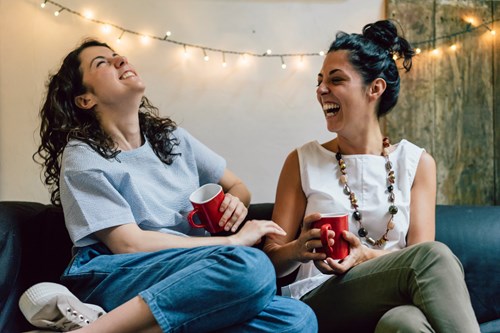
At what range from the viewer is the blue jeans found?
1.23 metres

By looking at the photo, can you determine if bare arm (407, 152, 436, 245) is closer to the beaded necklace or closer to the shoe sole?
the beaded necklace

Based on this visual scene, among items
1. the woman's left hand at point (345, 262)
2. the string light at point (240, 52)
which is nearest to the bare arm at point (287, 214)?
the woman's left hand at point (345, 262)

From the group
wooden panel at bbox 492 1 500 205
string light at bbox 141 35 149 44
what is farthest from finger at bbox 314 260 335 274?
wooden panel at bbox 492 1 500 205

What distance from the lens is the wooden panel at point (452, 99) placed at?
2.64 meters

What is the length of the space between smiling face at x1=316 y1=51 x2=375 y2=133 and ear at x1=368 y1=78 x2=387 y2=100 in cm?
3

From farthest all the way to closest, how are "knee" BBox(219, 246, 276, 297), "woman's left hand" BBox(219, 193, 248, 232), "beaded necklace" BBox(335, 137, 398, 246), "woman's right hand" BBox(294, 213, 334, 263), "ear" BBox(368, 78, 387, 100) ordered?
"ear" BBox(368, 78, 387, 100) → "beaded necklace" BBox(335, 137, 398, 246) → "woman's left hand" BBox(219, 193, 248, 232) → "woman's right hand" BBox(294, 213, 334, 263) → "knee" BBox(219, 246, 276, 297)

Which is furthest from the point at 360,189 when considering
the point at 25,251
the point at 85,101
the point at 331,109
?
the point at 25,251

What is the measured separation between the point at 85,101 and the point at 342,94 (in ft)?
2.59

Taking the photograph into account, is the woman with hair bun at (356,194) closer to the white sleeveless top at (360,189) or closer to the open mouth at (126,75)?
the white sleeveless top at (360,189)

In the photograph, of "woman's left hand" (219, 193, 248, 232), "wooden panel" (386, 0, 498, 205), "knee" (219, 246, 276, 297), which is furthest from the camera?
"wooden panel" (386, 0, 498, 205)

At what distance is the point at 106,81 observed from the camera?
164 cm

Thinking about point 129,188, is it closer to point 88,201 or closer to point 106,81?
point 88,201

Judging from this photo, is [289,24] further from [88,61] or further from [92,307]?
[92,307]

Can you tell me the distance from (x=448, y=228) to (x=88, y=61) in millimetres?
1296
